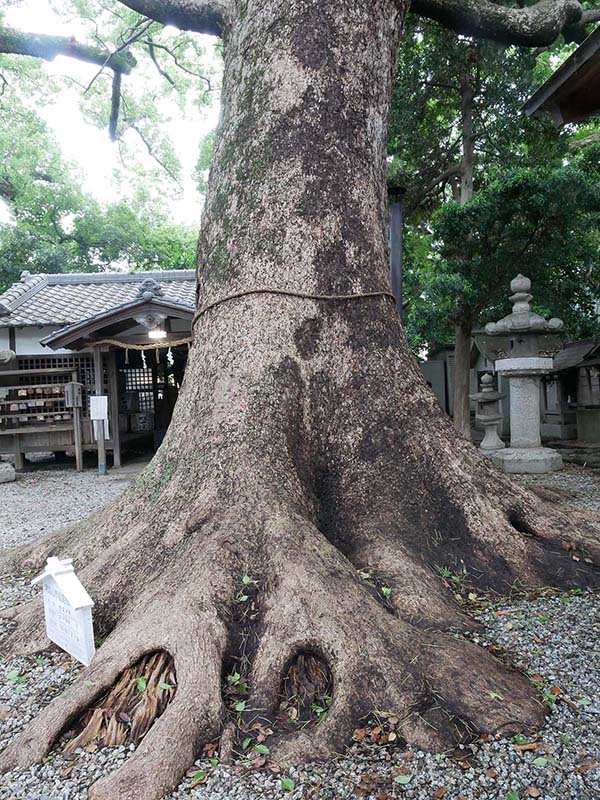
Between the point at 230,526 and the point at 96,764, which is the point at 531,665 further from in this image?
the point at 96,764

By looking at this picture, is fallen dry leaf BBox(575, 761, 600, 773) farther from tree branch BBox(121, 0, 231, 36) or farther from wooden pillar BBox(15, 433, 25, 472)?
wooden pillar BBox(15, 433, 25, 472)

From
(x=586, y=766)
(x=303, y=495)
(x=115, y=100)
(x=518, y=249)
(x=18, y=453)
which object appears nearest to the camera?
(x=586, y=766)

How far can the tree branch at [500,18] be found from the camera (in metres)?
4.48

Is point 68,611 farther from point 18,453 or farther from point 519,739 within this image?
point 18,453

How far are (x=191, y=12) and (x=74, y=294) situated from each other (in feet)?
34.3

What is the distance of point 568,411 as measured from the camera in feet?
38.8

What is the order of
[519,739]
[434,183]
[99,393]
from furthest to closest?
[434,183]
[99,393]
[519,739]

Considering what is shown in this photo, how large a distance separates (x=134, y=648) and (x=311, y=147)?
2.83 metres

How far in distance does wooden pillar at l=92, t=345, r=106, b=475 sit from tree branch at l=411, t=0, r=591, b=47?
7.90m

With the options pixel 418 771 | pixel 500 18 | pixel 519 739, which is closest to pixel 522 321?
pixel 500 18

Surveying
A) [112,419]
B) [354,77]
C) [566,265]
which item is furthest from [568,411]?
[354,77]

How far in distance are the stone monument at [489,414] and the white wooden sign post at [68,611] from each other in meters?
9.08

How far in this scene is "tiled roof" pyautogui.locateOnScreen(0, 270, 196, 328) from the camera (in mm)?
11566

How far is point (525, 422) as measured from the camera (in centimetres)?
889
